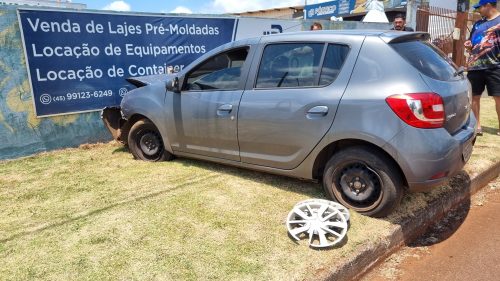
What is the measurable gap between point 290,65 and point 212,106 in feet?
3.21

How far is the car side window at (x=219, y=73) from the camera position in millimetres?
4410

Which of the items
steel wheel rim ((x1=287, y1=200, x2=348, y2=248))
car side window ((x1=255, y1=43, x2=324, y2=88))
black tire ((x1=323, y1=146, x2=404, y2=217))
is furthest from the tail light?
steel wheel rim ((x1=287, y1=200, x2=348, y2=248))

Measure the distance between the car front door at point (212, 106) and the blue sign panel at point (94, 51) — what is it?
7.00 ft

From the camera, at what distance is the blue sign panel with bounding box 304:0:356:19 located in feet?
90.6

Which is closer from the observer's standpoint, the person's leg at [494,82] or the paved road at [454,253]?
the paved road at [454,253]

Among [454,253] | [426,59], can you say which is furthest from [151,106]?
[454,253]

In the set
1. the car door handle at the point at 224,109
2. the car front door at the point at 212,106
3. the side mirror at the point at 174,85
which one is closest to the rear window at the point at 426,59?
the car front door at the point at 212,106

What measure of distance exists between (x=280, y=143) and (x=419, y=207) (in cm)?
141

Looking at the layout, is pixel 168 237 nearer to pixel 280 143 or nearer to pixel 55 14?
pixel 280 143

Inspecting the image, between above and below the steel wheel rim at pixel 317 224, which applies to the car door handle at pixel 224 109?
above

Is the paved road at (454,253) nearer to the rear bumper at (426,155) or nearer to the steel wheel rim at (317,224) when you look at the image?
the steel wheel rim at (317,224)

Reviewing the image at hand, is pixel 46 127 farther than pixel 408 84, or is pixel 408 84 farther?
pixel 46 127

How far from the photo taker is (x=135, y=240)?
10.7 ft

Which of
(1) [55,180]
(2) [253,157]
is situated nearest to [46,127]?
(1) [55,180]
